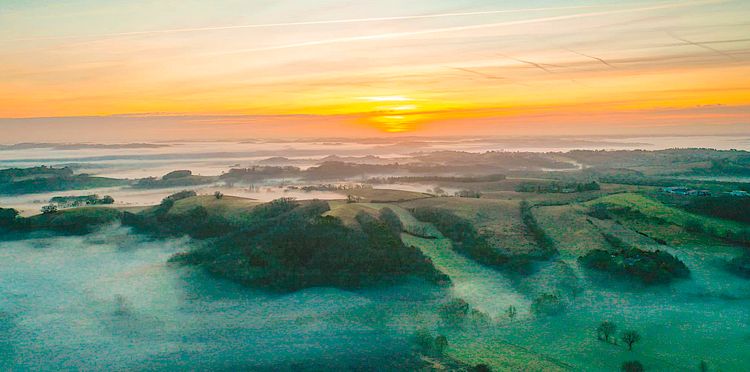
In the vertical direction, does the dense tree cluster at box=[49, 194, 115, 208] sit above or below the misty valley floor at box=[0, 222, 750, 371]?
above

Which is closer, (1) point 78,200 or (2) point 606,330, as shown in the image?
(2) point 606,330

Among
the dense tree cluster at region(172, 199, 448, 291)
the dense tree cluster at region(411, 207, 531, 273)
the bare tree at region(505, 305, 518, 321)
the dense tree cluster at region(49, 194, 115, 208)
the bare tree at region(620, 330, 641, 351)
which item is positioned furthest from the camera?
the dense tree cluster at region(49, 194, 115, 208)

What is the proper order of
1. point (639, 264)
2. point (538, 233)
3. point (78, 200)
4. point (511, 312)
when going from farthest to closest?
point (78, 200), point (538, 233), point (639, 264), point (511, 312)

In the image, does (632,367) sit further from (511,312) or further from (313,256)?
(313,256)

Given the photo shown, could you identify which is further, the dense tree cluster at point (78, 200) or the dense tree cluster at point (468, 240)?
the dense tree cluster at point (78, 200)

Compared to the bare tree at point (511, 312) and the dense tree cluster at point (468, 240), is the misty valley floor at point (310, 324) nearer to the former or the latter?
the bare tree at point (511, 312)

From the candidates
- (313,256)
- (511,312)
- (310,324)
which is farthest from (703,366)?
(313,256)

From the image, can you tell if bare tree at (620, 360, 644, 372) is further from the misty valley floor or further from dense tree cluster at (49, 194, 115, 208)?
dense tree cluster at (49, 194, 115, 208)

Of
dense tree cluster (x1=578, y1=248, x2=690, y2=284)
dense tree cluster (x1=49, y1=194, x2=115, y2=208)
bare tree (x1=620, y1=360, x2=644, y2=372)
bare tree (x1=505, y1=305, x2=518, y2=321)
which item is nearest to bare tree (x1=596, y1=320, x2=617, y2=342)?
bare tree (x1=620, y1=360, x2=644, y2=372)

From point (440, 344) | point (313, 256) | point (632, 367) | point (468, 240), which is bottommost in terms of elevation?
point (632, 367)

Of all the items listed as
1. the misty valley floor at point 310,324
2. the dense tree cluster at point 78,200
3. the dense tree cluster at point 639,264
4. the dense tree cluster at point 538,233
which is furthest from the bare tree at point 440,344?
the dense tree cluster at point 78,200

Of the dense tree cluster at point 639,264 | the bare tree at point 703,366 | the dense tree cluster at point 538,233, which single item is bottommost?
the bare tree at point 703,366
